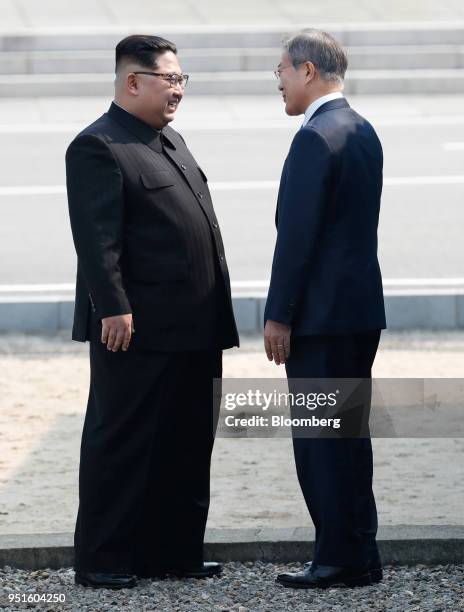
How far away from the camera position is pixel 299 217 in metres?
4.55

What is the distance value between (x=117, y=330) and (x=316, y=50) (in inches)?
38.4

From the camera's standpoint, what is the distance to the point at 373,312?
4.68m

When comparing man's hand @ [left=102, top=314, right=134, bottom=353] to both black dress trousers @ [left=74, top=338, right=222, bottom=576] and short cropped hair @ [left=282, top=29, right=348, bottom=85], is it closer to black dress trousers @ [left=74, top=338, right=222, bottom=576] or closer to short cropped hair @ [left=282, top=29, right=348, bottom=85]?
black dress trousers @ [left=74, top=338, right=222, bottom=576]

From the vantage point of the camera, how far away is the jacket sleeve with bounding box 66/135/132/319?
4.59m

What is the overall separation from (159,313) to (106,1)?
50.7 ft

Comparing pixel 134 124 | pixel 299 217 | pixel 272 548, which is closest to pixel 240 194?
pixel 272 548

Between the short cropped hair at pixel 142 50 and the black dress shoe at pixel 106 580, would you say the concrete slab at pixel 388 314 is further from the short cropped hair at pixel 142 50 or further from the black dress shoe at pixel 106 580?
the short cropped hair at pixel 142 50

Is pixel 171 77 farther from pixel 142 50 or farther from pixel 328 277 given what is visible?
pixel 328 277

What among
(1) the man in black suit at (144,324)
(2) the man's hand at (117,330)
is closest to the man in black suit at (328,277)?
(1) the man in black suit at (144,324)

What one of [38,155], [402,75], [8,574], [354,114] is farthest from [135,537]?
[402,75]

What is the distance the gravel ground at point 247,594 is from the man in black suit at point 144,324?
0.08 metres

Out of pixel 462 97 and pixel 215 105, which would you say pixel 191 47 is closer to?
pixel 215 105

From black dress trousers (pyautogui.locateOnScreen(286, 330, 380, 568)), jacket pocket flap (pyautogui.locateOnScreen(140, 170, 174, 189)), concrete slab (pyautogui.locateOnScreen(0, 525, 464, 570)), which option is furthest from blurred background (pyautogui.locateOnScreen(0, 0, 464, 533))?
jacket pocket flap (pyautogui.locateOnScreen(140, 170, 174, 189))

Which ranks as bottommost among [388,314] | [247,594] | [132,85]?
[247,594]
